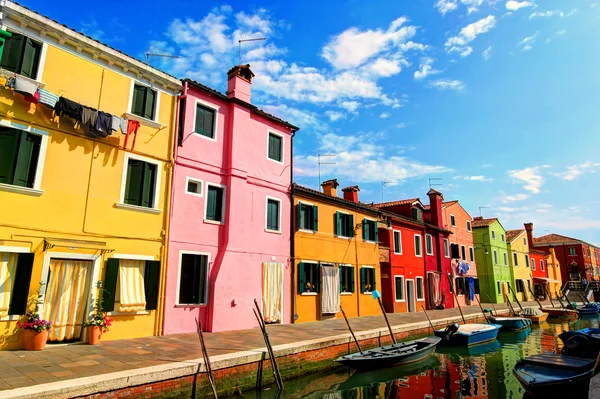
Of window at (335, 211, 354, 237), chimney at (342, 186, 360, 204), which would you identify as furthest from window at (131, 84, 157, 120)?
chimney at (342, 186, 360, 204)

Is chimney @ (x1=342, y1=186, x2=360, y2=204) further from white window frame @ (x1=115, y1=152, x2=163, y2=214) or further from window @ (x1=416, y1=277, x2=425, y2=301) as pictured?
white window frame @ (x1=115, y1=152, x2=163, y2=214)

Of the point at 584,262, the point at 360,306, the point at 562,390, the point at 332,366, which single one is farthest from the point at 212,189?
the point at 584,262

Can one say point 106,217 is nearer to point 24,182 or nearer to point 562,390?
point 24,182

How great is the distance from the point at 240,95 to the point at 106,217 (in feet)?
24.9

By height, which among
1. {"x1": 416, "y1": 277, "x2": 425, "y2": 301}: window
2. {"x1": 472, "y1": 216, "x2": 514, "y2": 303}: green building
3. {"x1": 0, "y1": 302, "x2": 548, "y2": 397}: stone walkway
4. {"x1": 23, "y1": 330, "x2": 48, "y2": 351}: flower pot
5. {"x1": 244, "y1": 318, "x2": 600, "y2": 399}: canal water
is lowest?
{"x1": 244, "y1": 318, "x2": 600, "y2": 399}: canal water

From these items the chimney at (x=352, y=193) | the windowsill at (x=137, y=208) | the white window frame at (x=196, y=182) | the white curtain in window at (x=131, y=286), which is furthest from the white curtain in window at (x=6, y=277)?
the chimney at (x=352, y=193)

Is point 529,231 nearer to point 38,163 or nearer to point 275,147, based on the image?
point 275,147

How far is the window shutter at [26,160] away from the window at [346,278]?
14.2 metres

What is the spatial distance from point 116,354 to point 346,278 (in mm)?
12942

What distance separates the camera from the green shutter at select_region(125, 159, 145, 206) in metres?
12.3

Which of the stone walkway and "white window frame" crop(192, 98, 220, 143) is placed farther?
"white window frame" crop(192, 98, 220, 143)

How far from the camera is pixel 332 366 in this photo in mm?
12141

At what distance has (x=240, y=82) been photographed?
16.3 meters

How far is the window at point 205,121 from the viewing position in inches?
573
